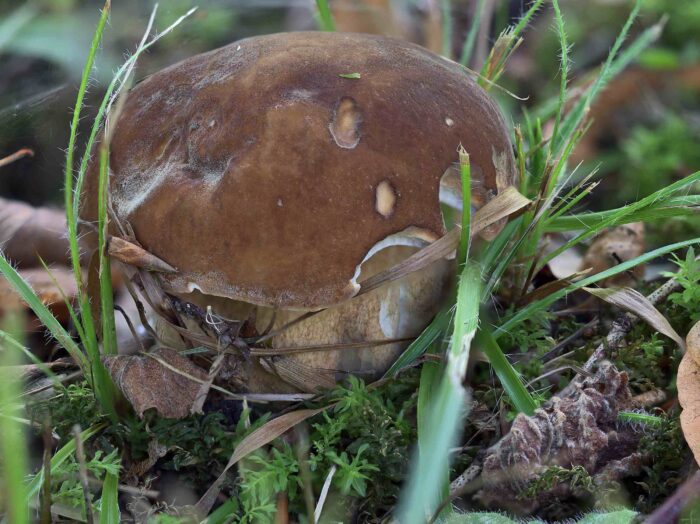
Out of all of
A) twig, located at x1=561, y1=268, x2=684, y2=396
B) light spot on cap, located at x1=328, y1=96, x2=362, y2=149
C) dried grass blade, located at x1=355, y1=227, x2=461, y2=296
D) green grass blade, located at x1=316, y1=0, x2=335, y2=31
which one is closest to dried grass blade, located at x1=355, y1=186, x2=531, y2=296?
dried grass blade, located at x1=355, y1=227, x2=461, y2=296

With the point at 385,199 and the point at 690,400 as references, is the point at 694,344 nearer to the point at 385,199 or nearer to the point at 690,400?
the point at 690,400

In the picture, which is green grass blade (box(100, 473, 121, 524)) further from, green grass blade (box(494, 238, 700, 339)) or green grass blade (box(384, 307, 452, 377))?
green grass blade (box(494, 238, 700, 339))

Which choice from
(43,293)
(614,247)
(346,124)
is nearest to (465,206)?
(346,124)

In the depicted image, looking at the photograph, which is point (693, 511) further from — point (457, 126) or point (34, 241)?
point (34, 241)

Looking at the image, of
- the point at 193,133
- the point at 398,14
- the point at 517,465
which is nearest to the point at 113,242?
the point at 193,133

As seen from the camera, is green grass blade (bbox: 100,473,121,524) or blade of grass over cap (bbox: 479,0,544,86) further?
blade of grass over cap (bbox: 479,0,544,86)

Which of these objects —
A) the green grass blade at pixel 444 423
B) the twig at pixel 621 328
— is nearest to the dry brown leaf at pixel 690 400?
the twig at pixel 621 328
